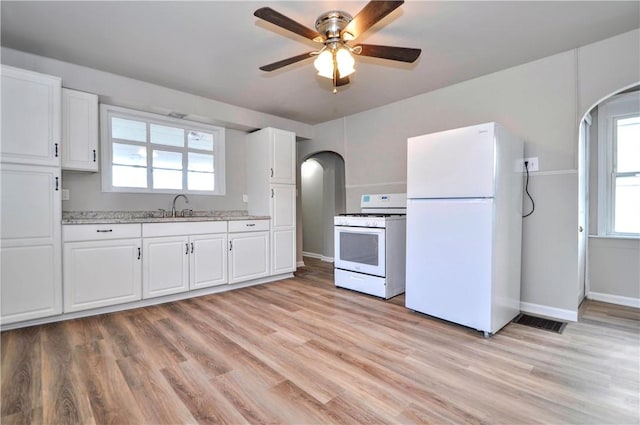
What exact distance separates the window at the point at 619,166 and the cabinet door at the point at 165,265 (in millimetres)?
4711

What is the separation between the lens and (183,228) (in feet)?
11.0

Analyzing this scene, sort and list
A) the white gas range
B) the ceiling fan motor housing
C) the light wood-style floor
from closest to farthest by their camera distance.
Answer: the light wood-style floor → the ceiling fan motor housing → the white gas range

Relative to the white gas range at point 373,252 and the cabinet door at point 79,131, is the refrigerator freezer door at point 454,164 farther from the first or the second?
the cabinet door at point 79,131

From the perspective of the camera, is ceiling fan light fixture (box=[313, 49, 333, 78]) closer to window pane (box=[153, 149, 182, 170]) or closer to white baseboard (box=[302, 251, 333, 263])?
window pane (box=[153, 149, 182, 170])

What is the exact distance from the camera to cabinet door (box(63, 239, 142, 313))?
272 centimetres

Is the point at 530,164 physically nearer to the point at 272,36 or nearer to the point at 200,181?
the point at 272,36

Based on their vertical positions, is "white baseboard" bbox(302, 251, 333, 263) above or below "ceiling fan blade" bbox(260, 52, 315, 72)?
below

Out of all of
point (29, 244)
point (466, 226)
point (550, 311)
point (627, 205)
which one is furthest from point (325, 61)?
point (627, 205)

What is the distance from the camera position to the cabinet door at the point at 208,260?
135 inches

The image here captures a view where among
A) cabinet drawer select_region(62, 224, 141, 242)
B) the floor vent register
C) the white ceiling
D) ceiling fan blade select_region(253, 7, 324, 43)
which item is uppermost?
the white ceiling

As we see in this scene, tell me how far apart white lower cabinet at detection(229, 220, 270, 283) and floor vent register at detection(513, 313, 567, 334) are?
9.58 feet

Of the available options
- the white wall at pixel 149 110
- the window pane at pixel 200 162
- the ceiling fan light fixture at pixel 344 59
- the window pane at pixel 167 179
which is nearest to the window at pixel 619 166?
the ceiling fan light fixture at pixel 344 59

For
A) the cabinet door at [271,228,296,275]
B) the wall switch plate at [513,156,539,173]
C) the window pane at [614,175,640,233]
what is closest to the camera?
the wall switch plate at [513,156,539,173]

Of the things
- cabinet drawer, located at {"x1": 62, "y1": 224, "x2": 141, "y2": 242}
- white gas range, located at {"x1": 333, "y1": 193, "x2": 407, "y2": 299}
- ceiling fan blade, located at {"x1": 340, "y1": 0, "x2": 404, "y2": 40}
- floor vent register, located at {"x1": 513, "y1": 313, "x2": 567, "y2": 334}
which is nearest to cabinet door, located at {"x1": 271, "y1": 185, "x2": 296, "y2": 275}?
white gas range, located at {"x1": 333, "y1": 193, "x2": 407, "y2": 299}
